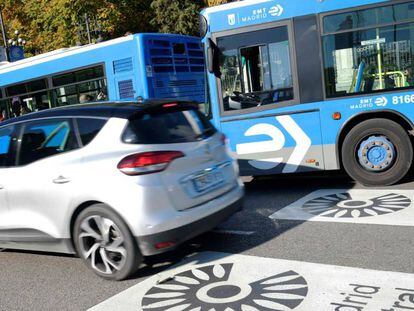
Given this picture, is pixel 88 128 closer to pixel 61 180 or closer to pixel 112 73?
pixel 61 180

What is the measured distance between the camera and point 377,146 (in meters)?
7.10

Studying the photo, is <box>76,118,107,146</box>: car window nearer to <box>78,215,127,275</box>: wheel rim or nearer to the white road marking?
<box>78,215,127,275</box>: wheel rim

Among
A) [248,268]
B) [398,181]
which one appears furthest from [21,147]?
[398,181]

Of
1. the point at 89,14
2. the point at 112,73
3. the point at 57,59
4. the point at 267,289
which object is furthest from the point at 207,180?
the point at 89,14

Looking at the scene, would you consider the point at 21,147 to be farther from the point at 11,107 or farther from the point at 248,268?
the point at 11,107

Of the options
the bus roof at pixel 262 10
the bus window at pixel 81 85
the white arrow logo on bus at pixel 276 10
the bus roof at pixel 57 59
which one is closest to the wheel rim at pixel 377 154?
the bus roof at pixel 262 10

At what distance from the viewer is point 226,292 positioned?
4051 mm

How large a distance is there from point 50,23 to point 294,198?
918 inches

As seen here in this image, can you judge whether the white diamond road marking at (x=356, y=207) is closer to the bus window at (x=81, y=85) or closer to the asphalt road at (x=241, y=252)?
the asphalt road at (x=241, y=252)

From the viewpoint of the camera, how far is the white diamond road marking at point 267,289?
3670 mm

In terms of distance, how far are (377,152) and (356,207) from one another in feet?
4.24

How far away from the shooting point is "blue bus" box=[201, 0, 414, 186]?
22.8 ft

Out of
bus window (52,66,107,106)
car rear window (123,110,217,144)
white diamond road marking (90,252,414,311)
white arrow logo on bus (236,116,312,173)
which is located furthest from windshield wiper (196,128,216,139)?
bus window (52,66,107,106)

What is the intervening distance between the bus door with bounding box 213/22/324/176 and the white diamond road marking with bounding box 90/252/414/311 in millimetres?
2960
